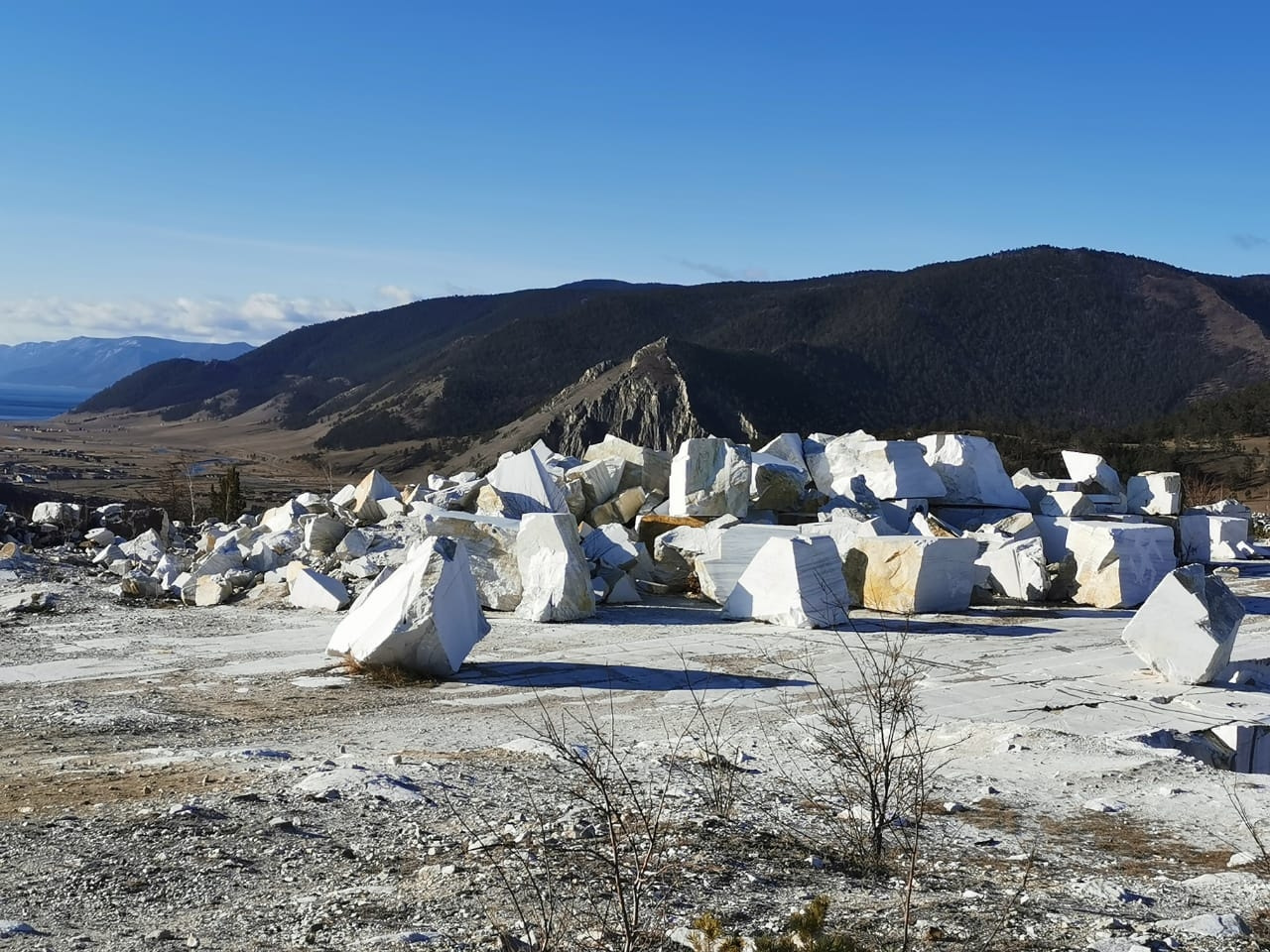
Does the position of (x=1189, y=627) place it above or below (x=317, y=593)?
above

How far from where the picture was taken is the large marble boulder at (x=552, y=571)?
12.8 meters

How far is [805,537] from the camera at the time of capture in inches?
499

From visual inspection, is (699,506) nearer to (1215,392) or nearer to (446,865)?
(446,865)

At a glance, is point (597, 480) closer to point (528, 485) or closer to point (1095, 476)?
point (528, 485)

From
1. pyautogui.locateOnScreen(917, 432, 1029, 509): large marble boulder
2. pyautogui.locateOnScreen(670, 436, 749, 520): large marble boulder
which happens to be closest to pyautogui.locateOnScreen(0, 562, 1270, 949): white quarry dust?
pyautogui.locateOnScreen(670, 436, 749, 520): large marble boulder

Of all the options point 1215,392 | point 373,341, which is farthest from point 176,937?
point 373,341

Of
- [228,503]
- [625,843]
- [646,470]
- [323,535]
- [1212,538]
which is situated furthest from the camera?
[228,503]

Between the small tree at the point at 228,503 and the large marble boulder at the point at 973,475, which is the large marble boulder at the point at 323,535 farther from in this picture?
the small tree at the point at 228,503

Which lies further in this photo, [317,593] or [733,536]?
[733,536]

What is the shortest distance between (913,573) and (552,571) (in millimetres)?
4135

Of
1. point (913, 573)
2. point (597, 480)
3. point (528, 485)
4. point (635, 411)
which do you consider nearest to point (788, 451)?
point (597, 480)

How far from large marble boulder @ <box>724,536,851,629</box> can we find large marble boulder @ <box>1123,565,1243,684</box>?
3376 mm

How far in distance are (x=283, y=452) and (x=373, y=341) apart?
6859cm

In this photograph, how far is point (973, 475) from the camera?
18.3 metres
